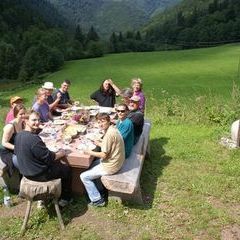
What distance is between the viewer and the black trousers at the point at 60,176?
6942 mm

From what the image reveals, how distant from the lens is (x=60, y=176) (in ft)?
24.1

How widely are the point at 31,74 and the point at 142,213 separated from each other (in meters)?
69.9

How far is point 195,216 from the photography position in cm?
757

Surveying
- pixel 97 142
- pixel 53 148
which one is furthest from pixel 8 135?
pixel 97 142

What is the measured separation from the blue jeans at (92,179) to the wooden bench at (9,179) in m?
1.46

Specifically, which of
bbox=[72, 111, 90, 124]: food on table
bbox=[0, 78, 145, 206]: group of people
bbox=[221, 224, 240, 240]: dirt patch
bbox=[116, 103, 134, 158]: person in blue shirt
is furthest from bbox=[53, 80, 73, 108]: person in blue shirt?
bbox=[221, 224, 240, 240]: dirt patch

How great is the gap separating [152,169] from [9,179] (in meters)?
3.32

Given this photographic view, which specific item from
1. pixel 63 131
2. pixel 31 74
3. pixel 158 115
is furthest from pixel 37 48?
pixel 63 131

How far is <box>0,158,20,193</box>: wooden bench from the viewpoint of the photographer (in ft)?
26.0

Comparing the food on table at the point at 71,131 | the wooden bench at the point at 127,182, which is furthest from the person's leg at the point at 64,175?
the food on table at the point at 71,131

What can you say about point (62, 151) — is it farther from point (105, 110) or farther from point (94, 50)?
point (94, 50)

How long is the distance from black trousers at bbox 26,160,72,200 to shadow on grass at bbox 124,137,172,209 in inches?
45.2

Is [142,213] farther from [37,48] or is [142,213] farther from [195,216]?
[37,48]

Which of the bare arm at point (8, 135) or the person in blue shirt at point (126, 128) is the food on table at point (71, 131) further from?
the bare arm at point (8, 135)
